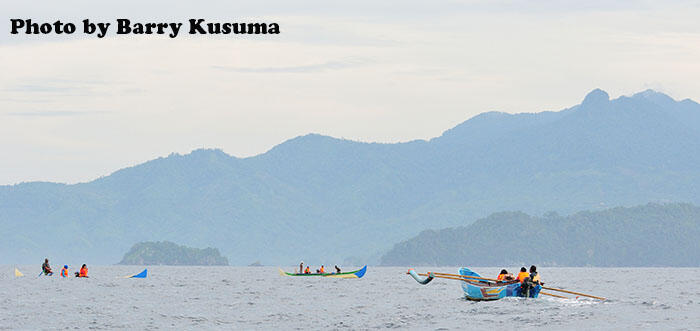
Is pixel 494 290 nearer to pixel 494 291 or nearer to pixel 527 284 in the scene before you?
pixel 494 291

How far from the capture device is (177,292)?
118188 millimetres

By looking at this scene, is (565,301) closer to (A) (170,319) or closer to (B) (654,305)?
(B) (654,305)

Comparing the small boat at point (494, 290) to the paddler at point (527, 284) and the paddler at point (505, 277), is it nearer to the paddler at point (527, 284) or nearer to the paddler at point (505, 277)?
the paddler at point (527, 284)

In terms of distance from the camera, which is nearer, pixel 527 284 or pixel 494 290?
pixel 527 284

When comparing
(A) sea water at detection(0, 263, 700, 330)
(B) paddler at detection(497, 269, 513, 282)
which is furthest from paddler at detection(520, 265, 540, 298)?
(B) paddler at detection(497, 269, 513, 282)

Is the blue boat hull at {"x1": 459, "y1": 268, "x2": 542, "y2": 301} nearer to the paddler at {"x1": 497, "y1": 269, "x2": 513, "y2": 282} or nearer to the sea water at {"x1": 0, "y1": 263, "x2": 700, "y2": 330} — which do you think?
the sea water at {"x1": 0, "y1": 263, "x2": 700, "y2": 330}

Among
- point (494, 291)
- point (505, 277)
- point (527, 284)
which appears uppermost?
point (505, 277)

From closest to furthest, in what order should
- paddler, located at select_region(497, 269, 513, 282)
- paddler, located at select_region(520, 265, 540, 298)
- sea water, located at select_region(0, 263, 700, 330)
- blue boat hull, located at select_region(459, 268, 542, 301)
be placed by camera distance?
sea water, located at select_region(0, 263, 700, 330) → paddler, located at select_region(520, 265, 540, 298) → blue boat hull, located at select_region(459, 268, 542, 301) → paddler, located at select_region(497, 269, 513, 282)

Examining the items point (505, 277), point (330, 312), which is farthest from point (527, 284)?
point (330, 312)

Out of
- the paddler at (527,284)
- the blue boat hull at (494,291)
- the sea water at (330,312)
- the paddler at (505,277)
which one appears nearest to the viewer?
the sea water at (330,312)

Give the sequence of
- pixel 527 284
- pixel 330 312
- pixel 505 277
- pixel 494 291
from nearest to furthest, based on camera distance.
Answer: pixel 527 284 → pixel 494 291 → pixel 505 277 → pixel 330 312

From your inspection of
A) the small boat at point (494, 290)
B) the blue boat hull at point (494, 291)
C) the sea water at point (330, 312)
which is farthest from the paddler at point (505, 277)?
the sea water at point (330, 312)

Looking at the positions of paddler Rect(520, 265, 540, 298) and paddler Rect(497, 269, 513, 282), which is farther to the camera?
paddler Rect(497, 269, 513, 282)

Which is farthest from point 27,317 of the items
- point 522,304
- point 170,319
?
point 522,304
